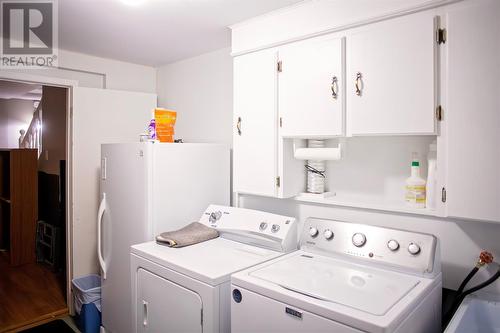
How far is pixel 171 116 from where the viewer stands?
251 centimetres

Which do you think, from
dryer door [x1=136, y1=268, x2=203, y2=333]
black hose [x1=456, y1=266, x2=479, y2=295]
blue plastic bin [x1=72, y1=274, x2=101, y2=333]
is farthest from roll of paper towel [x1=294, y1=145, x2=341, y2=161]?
blue plastic bin [x1=72, y1=274, x2=101, y2=333]

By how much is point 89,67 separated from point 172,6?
1.49 metres

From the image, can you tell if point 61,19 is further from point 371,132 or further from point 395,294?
point 395,294

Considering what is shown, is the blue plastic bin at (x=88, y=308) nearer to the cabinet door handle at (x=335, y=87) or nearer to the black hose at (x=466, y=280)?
the cabinet door handle at (x=335, y=87)

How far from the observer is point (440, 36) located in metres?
1.52

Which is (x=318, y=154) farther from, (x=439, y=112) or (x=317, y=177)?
(x=439, y=112)

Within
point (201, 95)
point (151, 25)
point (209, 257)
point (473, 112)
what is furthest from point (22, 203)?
point (473, 112)

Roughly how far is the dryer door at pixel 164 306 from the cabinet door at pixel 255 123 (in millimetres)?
775

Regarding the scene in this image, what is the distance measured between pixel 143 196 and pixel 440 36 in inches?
73.1

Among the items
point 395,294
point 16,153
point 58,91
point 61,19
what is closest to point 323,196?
point 395,294

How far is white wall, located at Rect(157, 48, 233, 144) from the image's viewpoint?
114 inches

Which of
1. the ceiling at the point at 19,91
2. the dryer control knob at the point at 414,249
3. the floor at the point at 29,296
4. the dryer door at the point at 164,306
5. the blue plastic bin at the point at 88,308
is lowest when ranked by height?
the floor at the point at 29,296

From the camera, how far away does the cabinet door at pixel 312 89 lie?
6.01ft

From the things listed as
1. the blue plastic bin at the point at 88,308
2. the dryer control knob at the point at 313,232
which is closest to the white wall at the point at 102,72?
the blue plastic bin at the point at 88,308
